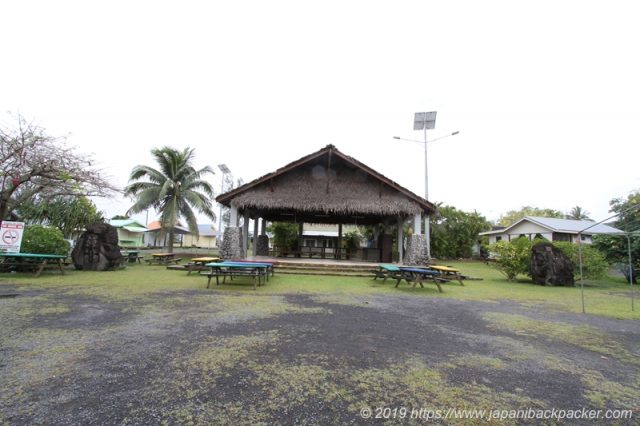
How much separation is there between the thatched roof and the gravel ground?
820cm

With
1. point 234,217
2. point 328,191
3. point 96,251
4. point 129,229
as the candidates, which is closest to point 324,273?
point 328,191

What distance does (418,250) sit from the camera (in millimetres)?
13609

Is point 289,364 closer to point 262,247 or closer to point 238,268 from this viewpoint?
point 238,268

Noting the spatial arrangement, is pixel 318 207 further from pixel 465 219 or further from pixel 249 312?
pixel 465 219

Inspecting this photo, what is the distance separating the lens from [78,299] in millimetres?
6199

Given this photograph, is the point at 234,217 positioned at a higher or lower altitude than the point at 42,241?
higher

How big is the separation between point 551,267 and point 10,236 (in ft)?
60.0

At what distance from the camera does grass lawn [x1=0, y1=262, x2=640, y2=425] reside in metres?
2.40

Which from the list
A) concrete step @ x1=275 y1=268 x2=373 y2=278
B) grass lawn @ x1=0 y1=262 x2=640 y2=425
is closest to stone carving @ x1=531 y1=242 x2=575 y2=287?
grass lawn @ x1=0 y1=262 x2=640 y2=425

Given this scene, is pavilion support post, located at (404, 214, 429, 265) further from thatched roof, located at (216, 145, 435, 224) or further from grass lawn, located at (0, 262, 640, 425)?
grass lawn, located at (0, 262, 640, 425)

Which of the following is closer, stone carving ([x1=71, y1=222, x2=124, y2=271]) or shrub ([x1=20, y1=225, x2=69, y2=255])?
shrub ([x1=20, y1=225, x2=69, y2=255])

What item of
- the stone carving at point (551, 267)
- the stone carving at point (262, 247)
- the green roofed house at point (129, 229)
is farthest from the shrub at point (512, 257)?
the green roofed house at point (129, 229)

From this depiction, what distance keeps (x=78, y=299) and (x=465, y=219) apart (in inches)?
1112

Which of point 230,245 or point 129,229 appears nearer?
point 230,245
